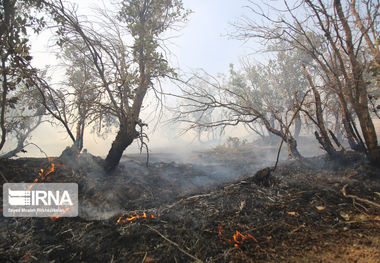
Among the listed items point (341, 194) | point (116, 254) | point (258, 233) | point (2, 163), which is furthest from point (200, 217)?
point (2, 163)

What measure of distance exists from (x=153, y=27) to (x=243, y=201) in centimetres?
526

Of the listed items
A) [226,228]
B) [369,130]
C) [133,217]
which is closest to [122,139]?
[133,217]

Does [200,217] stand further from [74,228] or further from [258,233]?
[74,228]

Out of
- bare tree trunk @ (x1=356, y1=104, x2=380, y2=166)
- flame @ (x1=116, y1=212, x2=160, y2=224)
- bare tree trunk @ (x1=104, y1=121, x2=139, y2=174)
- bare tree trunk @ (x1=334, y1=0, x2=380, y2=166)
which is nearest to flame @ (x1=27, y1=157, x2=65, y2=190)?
bare tree trunk @ (x1=104, y1=121, x2=139, y2=174)

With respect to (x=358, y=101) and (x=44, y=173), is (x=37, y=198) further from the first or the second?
(x=358, y=101)

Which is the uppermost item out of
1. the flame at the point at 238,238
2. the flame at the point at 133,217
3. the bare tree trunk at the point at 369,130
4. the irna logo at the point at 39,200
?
the bare tree trunk at the point at 369,130

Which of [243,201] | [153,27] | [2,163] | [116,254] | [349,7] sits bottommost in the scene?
[116,254]

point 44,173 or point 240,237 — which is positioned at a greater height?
point 44,173

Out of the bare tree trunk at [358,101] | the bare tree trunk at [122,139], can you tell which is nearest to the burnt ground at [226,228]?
the bare tree trunk at [358,101]

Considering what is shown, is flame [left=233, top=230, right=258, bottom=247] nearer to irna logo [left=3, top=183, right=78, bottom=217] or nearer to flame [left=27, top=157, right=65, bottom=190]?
irna logo [left=3, top=183, right=78, bottom=217]

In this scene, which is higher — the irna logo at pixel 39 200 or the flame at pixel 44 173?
the flame at pixel 44 173

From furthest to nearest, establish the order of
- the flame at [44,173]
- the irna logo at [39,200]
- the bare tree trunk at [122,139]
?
the bare tree trunk at [122,139]
the flame at [44,173]
the irna logo at [39,200]

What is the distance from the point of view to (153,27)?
17.2 ft

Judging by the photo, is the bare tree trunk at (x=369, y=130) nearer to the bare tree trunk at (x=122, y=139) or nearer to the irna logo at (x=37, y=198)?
the bare tree trunk at (x=122, y=139)
